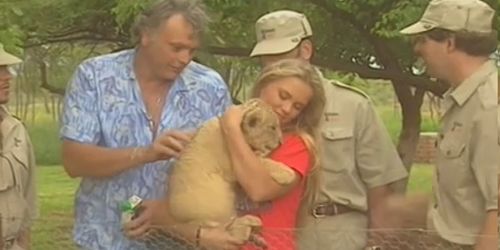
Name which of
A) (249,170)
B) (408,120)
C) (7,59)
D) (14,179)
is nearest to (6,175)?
(14,179)

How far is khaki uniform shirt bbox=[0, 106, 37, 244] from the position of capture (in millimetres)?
2057

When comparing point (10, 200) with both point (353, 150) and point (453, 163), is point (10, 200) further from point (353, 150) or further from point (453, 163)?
point (453, 163)

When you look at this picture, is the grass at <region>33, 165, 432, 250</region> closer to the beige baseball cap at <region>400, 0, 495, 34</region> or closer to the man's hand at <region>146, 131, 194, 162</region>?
the man's hand at <region>146, 131, 194, 162</region>

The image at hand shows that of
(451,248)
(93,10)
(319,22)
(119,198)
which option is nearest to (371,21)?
(319,22)

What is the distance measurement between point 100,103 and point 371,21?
3.72ft

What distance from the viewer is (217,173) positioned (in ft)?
5.73

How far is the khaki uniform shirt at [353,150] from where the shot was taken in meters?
2.00

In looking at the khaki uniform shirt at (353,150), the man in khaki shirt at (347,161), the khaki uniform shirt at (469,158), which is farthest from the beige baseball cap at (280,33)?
the khaki uniform shirt at (469,158)

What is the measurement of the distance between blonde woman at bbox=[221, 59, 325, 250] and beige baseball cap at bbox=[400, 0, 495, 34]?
281 millimetres

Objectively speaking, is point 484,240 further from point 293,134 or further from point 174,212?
point 174,212

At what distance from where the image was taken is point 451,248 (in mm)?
1910

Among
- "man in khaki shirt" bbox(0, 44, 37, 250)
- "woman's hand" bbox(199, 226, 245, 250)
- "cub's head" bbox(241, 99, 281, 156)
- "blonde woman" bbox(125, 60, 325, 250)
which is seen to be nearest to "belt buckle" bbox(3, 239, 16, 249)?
"man in khaki shirt" bbox(0, 44, 37, 250)

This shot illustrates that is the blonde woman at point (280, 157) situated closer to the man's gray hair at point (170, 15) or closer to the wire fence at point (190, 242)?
the wire fence at point (190, 242)

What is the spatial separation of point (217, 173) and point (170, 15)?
276 millimetres
